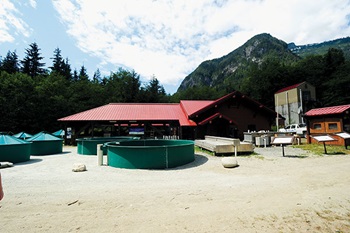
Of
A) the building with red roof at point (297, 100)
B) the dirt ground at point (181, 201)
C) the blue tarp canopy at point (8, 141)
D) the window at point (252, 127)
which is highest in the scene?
the building with red roof at point (297, 100)

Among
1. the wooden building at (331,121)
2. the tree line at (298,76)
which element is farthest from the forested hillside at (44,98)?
the wooden building at (331,121)

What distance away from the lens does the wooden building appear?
51.1ft

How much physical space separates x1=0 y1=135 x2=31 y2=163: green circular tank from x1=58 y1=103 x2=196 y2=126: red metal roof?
10.4 metres

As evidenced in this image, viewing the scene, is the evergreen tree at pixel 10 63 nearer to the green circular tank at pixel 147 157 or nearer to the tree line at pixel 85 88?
the tree line at pixel 85 88

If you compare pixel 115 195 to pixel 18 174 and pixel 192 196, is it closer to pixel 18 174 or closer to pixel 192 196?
pixel 192 196

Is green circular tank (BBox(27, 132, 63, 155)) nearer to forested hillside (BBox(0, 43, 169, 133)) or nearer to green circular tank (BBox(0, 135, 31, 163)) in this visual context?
green circular tank (BBox(0, 135, 31, 163))

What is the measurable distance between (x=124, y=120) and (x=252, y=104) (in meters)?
16.5

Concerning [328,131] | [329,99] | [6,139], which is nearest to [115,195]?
[6,139]

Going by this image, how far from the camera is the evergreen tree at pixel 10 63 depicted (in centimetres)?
4797

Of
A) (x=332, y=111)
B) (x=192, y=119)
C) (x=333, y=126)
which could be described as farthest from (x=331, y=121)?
(x=192, y=119)

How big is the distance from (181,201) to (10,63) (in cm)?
6369

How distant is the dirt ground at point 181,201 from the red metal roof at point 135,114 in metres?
14.9

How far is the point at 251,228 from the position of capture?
396 centimetres

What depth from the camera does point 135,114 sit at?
25641mm
